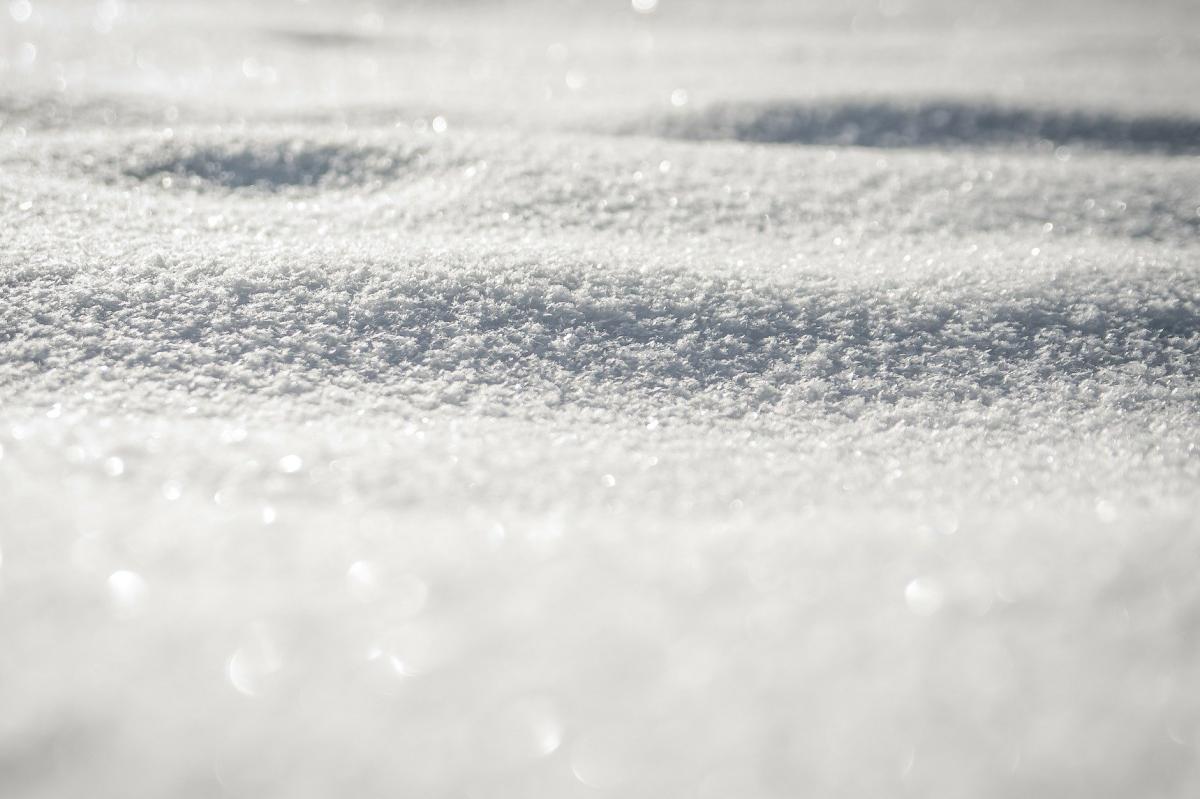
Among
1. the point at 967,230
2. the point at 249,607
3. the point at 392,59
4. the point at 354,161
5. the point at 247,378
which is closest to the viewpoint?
the point at 249,607

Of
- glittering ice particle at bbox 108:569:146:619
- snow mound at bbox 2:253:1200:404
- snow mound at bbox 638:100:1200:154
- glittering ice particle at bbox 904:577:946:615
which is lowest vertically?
glittering ice particle at bbox 904:577:946:615

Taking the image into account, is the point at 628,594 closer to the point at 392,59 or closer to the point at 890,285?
the point at 890,285

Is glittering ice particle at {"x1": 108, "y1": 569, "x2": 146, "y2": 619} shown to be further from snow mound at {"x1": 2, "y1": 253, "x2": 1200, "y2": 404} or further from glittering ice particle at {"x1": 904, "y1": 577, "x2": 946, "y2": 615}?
glittering ice particle at {"x1": 904, "y1": 577, "x2": 946, "y2": 615}

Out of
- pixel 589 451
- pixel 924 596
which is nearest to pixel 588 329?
pixel 589 451

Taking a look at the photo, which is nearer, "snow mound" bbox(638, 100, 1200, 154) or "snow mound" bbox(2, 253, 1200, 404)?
"snow mound" bbox(2, 253, 1200, 404)

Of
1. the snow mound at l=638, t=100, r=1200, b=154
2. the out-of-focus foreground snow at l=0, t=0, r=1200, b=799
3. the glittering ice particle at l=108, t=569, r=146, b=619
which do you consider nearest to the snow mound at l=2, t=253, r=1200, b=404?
the out-of-focus foreground snow at l=0, t=0, r=1200, b=799

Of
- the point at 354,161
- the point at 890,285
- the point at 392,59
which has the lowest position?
the point at 890,285

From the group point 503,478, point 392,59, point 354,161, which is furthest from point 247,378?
point 392,59

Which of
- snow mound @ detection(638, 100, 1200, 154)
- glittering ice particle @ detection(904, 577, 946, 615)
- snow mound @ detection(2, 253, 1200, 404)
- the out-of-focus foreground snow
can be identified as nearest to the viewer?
the out-of-focus foreground snow
